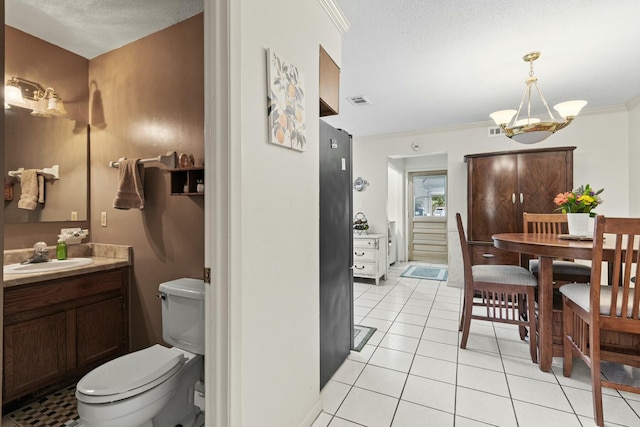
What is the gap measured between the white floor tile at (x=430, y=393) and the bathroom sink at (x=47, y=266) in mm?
2356

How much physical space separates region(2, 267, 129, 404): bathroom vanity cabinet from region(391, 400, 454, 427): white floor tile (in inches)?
80.3

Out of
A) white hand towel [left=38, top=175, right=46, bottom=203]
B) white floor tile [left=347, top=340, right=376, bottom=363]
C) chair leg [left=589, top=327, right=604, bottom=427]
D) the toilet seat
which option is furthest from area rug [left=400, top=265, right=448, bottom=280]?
white hand towel [left=38, top=175, right=46, bottom=203]

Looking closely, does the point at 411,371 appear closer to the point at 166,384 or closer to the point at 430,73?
the point at 166,384

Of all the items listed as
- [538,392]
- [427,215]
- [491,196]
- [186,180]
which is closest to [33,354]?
[186,180]

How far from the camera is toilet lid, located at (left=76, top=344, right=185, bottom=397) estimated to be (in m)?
1.31

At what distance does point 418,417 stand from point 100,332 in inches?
86.3

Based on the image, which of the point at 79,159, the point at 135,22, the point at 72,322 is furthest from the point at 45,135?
the point at 72,322

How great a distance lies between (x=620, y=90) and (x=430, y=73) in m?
2.19

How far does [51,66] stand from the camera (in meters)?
2.27

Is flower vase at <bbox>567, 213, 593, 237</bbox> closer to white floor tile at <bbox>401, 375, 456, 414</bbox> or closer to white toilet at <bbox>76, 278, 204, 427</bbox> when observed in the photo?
white floor tile at <bbox>401, 375, 456, 414</bbox>

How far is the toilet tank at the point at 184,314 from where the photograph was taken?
64.9 inches

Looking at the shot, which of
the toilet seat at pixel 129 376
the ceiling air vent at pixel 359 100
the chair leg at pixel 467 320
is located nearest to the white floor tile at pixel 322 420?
the toilet seat at pixel 129 376

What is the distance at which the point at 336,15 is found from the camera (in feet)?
6.45

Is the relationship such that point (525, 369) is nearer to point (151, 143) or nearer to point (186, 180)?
point (186, 180)
